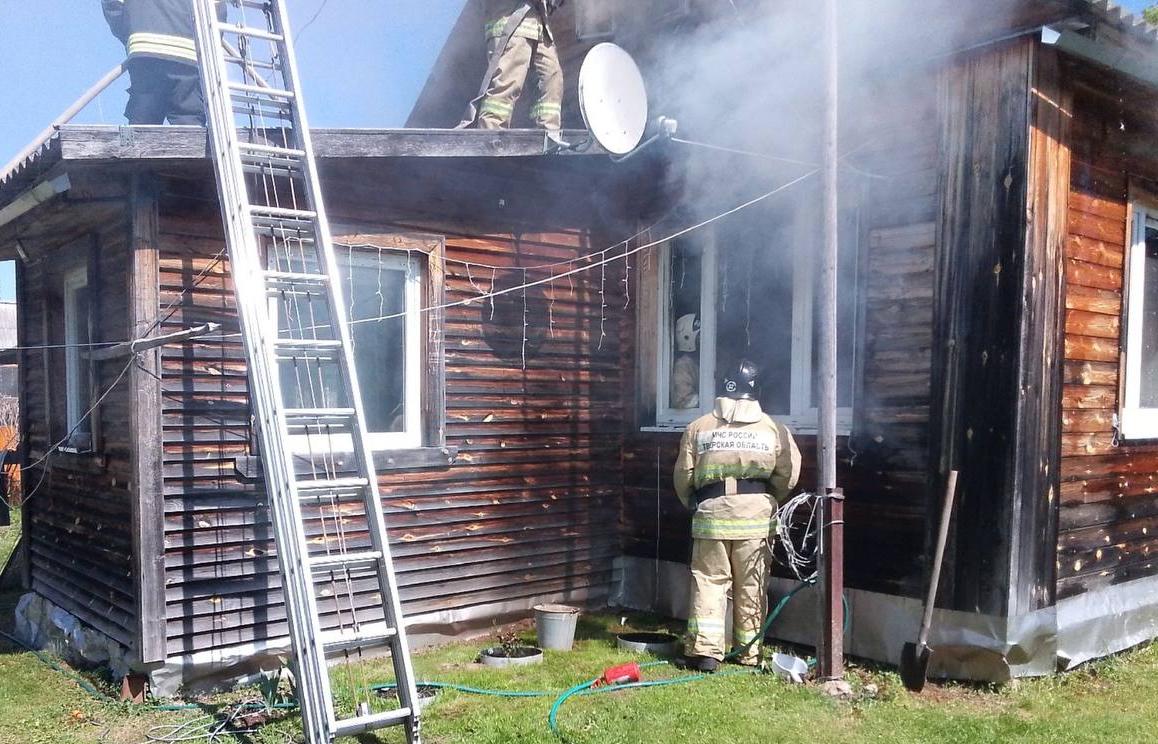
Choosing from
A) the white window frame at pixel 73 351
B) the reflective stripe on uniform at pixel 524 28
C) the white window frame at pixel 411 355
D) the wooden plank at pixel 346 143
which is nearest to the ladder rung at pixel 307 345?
the wooden plank at pixel 346 143

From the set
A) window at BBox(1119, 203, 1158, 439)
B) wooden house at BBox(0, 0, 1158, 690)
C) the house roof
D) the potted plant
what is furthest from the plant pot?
window at BBox(1119, 203, 1158, 439)

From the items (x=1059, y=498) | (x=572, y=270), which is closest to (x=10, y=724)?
(x=572, y=270)

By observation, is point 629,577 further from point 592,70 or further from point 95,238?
point 95,238

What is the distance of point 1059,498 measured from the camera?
5.61 metres

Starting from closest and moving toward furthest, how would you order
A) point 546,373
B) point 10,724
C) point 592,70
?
point 10,724 → point 592,70 → point 546,373

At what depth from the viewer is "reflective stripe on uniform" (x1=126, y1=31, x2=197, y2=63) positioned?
23.4ft

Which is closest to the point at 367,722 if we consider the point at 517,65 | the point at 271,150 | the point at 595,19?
the point at 271,150

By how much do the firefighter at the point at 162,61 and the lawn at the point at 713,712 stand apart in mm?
4295

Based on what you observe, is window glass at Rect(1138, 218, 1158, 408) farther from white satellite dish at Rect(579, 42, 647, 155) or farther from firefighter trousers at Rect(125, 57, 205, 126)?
firefighter trousers at Rect(125, 57, 205, 126)

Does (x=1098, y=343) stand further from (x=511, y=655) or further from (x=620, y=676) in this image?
(x=511, y=655)

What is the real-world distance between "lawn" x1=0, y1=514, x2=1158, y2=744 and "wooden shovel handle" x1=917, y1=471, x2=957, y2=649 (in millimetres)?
387

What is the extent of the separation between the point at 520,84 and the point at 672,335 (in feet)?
A: 7.98

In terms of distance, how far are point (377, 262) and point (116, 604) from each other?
9.39 ft

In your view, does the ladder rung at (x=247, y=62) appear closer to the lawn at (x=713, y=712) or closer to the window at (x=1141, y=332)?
the lawn at (x=713, y=712)
